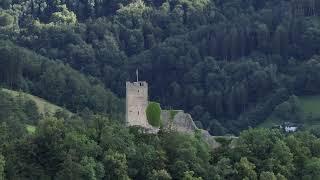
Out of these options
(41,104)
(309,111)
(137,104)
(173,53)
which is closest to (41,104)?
(41,104)

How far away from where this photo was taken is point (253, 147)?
285ft

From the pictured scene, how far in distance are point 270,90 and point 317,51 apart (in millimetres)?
11549

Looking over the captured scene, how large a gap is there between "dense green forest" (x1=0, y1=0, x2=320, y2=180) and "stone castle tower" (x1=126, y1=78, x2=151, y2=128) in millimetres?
1309

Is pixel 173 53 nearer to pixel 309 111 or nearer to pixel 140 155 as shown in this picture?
pixel 309 111

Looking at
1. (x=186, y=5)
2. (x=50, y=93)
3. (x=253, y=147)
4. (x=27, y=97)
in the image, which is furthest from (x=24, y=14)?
(x=253, y=147)

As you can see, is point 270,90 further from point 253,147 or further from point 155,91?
point 253,147

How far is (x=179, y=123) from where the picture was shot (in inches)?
3484

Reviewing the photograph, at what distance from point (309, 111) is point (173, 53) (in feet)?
131

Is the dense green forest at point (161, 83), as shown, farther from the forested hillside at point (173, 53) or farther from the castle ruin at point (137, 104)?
the castle ruin at point (137, 104)

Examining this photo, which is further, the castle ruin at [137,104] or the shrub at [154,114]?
the castle ruin at [137,104]

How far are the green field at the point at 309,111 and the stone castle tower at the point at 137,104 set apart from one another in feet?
168

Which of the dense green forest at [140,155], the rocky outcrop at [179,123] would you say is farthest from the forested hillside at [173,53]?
the dense green forest at [140,155]

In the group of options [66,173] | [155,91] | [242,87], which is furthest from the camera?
[155,91]

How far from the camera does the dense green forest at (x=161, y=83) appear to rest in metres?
81.9
